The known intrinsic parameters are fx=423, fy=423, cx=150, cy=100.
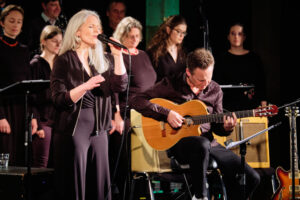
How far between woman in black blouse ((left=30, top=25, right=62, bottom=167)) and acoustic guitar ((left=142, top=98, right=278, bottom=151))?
4.02ft

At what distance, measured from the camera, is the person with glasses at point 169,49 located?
15.3ft

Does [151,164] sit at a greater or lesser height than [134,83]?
lesser

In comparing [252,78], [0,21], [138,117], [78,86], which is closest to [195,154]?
[138,117]

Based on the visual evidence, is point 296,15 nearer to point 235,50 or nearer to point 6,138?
point 235,50

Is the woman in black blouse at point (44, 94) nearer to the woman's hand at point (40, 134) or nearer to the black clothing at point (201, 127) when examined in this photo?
the woman's hand at point (40, 134)

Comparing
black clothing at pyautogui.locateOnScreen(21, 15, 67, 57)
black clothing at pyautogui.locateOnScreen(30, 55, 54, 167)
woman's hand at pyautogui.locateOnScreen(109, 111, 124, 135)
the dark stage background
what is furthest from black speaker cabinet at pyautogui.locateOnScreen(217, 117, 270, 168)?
black clothing at pyautogui.locateOnScreen(21, 15, 67, 57)

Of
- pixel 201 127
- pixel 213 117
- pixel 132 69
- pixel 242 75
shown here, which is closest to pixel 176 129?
pixel 201 127

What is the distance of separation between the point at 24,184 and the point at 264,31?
3.84 m

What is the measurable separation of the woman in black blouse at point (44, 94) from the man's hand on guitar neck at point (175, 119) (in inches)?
56.2

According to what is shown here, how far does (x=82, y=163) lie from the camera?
304 centimetres

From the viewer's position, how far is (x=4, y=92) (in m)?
3.54

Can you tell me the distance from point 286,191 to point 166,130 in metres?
1.33

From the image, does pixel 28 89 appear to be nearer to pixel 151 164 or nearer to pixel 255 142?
pixel 151 164

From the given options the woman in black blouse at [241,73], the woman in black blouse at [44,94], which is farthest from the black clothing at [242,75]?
the woman in black blouse at [44,94]
